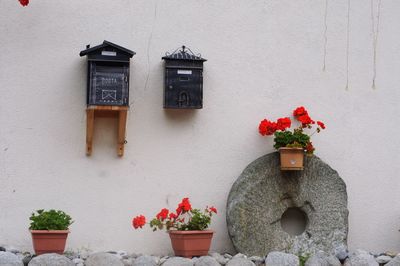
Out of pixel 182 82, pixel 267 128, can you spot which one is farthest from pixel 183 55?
pixel 267 128

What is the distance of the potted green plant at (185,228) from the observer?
6379 millimetres

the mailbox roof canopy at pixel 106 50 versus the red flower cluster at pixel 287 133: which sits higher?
the mailbox roof canopy at pixel 106 50

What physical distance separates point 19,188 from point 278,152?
2.12 metres

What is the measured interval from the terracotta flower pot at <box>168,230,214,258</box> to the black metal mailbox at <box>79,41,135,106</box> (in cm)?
111

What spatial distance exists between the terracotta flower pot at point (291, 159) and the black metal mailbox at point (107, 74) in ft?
4.41

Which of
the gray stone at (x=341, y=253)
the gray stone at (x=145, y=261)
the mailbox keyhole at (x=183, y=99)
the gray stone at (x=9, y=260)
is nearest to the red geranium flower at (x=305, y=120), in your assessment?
the mailbox keyhole at (x=183, y=99)

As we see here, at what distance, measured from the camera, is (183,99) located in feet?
22.5

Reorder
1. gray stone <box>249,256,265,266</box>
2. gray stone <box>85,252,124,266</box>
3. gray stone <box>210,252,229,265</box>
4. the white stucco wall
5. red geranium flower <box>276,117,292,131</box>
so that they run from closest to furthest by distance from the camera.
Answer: gray stone <box>85,252,124,266</box>
gray stone <box>210,252,229,265</box>
gray stone <box>249,256,265,266</box>
the white stucco wall
red geranium flower <box>276,117,292,131</box>

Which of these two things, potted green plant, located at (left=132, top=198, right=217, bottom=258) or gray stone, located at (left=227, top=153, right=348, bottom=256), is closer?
potted green plant, located at (left=132, top=198, right=217, bottom=258)

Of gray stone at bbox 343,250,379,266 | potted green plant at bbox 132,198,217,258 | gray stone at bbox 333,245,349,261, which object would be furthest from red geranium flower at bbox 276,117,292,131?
gray stone at bbox 343,250,379,266

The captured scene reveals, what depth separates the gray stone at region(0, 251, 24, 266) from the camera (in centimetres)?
584

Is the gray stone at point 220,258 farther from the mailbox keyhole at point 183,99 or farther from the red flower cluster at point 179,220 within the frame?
the mailbox keyhole at point 183,99

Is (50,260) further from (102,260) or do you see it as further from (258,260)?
(258,260)

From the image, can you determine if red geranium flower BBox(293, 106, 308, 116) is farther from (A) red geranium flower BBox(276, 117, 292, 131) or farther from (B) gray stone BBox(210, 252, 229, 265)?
(B) gray stone BBox(210, 252, 229, 265)
